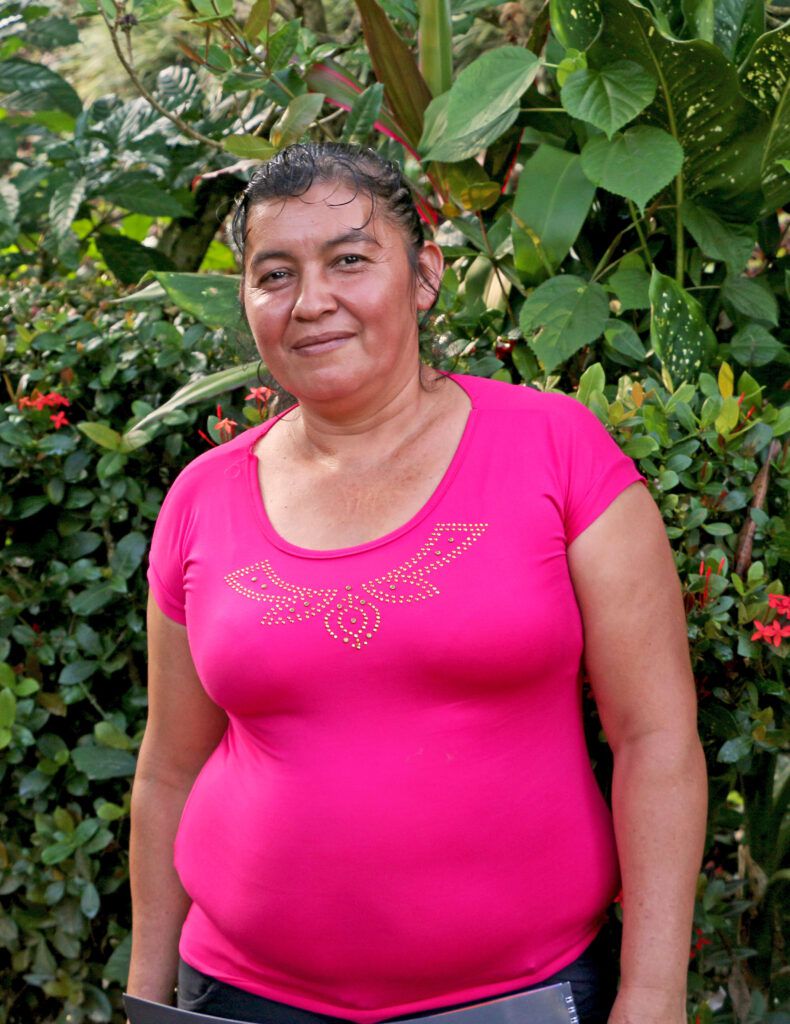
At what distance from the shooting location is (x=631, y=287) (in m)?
2.38

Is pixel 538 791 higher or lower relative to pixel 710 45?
lower

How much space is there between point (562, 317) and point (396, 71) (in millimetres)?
660

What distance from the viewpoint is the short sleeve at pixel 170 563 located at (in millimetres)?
1949

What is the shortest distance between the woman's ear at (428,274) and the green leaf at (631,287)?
0.49 metres

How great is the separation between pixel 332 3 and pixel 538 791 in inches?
133

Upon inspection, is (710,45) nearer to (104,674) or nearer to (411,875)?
(411,875)

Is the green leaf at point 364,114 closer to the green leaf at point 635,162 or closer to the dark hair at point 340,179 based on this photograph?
the green leaf at point 635,162

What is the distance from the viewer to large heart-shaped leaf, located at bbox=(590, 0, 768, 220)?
7.19ft

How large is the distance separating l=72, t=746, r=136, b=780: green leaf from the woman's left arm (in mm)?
1224

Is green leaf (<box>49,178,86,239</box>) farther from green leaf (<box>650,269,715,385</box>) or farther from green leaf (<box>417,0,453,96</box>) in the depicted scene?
green leaf (<box>650,269,715,385</box>)

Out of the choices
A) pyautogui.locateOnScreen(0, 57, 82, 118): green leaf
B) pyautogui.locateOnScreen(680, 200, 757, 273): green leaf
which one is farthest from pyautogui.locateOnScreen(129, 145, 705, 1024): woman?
pyautogui.locateOnScreen(0, 57, 82, 118): green leaf

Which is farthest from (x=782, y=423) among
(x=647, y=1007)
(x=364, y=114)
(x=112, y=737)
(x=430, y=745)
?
(x=112, y=737)

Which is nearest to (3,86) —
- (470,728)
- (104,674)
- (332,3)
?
(332,3)

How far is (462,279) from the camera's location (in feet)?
8.76
